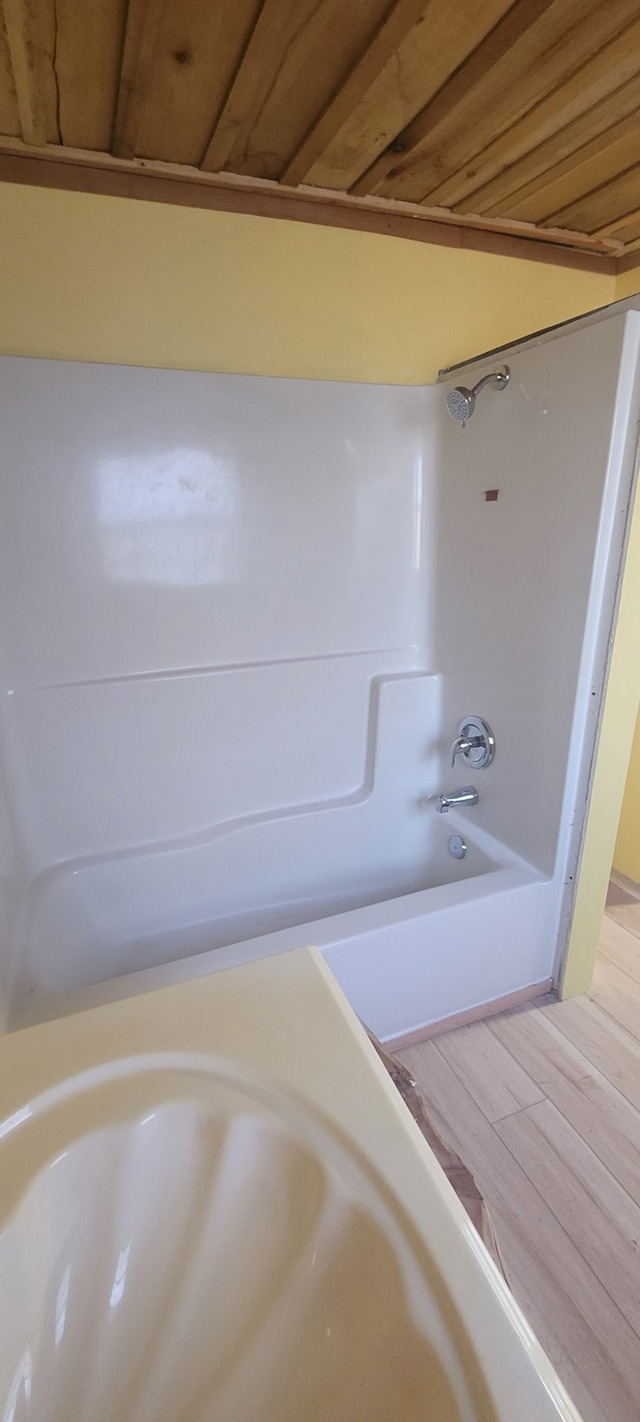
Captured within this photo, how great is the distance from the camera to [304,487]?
5.73ft

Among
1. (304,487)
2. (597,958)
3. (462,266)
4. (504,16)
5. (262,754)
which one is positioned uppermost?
(504,16)

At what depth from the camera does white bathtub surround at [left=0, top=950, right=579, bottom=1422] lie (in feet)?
1.43

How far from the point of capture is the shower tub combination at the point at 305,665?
1.43 metres

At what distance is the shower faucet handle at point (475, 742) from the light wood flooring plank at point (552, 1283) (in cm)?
84

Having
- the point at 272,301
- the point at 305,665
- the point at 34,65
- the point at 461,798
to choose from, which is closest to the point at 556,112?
the point at 272,301

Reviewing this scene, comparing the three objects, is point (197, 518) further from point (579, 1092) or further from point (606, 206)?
point (579, 1092)

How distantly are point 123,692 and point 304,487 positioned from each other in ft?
2.44

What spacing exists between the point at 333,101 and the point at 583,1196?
7.06 ft

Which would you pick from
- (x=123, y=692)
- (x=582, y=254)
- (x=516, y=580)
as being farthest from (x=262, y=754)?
(x=582, y=254)

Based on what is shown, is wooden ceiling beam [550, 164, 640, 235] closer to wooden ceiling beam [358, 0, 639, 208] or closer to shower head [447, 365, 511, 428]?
wooden ceiling beam [358, 0, 639, 208]

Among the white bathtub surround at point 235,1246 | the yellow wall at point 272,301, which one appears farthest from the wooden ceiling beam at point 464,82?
the white bathtub surround at point 235,1246

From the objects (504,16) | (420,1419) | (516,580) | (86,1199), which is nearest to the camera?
(420,1419)

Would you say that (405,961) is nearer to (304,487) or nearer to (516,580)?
(516,580)

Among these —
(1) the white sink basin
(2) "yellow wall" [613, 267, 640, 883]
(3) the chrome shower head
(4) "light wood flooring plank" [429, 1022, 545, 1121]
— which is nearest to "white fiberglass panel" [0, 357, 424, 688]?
(3) the chrome shower head
